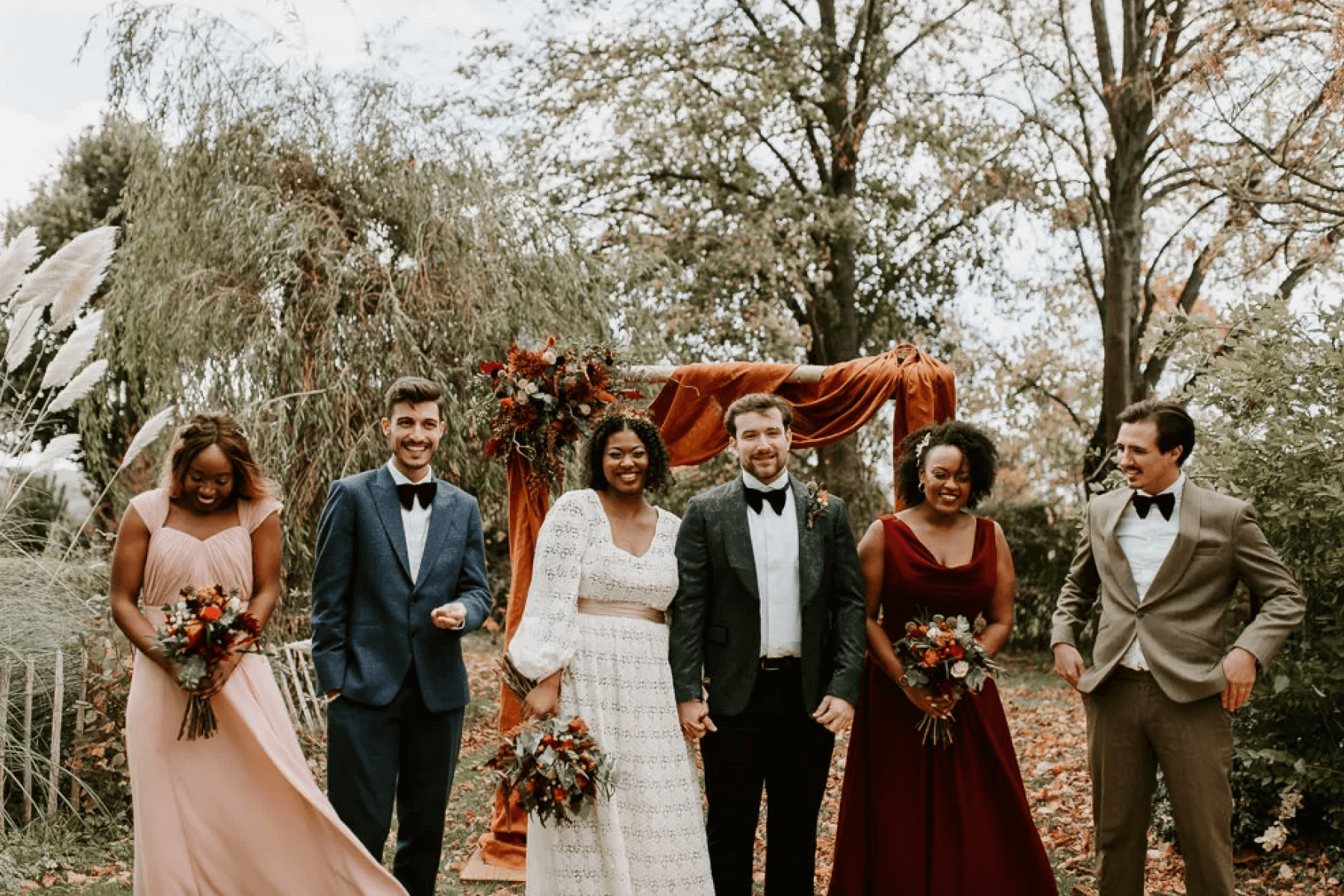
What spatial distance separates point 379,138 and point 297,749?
23.6ft

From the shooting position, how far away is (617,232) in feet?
49.1

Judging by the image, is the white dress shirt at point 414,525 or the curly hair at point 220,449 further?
the white dress shirt at point 414,525

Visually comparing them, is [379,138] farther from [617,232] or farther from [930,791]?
[930,791]

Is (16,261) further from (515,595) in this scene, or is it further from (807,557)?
(807,557)

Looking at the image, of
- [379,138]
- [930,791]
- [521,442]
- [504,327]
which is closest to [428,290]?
[504,327]

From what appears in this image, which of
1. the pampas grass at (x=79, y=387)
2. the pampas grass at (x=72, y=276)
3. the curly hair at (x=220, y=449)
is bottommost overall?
the curly hair at (x=220, y=449)

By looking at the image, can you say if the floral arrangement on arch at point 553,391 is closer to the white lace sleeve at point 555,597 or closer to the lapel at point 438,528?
the lapel at point 438,528

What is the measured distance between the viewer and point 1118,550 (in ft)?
13.5

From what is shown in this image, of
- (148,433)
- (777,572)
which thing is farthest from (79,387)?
(777,572)

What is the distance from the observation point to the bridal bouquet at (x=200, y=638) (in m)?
3.68

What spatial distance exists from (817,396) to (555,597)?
2786mm

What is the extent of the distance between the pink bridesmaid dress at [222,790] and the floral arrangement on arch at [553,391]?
5.82 ft

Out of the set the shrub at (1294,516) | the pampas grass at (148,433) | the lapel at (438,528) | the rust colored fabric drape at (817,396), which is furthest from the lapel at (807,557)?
the pampas grass at (148,433)

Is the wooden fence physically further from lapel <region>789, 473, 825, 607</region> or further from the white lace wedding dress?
lapel <region>789, 473, 825, 607</region>
